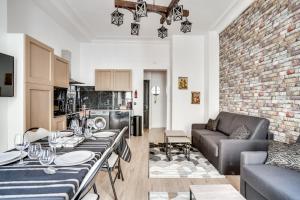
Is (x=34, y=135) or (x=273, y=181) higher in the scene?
(x=34, y=135)

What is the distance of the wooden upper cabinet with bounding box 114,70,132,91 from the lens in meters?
6.61

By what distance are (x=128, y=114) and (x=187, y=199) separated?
394 centimetres

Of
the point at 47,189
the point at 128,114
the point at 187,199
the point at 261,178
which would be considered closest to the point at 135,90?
the point at 128,114

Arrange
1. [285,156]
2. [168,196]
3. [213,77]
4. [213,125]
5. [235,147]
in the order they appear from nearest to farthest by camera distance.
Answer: [285,156]
[168,196]
[235,147]
[213,125]
[213,77]

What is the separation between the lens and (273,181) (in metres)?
1.82

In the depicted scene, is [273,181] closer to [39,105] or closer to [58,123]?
[39,105]

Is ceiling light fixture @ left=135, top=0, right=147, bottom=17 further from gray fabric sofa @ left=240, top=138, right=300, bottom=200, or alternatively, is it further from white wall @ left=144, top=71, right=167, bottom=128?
white wall @ left=144, top=71, right=167, bottom=128

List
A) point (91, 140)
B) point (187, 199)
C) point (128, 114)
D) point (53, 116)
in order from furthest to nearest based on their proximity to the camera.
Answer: point (128, 114) → point (53, 116) → point (187, 199) → point (91, 140)

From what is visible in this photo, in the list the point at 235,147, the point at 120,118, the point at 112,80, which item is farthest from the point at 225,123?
the point at 112,80

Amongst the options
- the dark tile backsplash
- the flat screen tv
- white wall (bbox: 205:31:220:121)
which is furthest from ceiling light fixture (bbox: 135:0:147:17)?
the dark tile backsplash

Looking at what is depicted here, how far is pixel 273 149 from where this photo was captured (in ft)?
7.63

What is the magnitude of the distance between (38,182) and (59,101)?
3279 mm

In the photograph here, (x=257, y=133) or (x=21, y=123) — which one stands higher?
(x=21, y=123)

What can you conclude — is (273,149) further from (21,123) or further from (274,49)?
(21,123)
